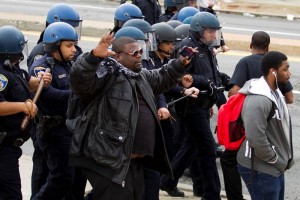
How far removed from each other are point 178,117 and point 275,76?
2040mm

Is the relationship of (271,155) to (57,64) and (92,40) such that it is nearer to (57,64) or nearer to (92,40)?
(57,64)

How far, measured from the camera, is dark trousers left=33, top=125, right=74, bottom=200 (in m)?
6.71

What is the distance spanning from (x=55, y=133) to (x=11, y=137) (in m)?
0.72

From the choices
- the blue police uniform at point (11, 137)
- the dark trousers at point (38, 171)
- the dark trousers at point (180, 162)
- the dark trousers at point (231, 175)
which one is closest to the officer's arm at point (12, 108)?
the blue police uniform at point (11, 137)

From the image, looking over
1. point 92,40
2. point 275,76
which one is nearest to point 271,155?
point 275,76

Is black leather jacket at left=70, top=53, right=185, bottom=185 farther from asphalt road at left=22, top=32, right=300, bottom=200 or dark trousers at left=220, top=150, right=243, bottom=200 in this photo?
asphalt road at left=22, top=32, right=300, bottom=200

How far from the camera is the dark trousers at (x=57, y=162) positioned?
671 cm

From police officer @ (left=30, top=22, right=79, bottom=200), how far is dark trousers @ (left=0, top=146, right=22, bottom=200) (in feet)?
1.96

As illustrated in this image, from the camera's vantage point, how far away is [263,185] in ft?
20.0

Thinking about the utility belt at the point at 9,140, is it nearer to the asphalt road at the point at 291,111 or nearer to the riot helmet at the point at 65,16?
the riot helmet at the point at 65,16

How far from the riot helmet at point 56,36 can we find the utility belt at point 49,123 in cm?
62

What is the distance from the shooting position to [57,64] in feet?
22.2

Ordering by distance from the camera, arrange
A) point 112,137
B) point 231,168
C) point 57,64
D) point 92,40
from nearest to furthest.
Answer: point 112,137, point 57,64, point 231,168, point 92,40

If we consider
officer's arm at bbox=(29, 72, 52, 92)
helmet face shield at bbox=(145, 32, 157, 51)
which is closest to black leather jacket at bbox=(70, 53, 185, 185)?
officer's arm at bbox=(29, 72, 52, 92)
